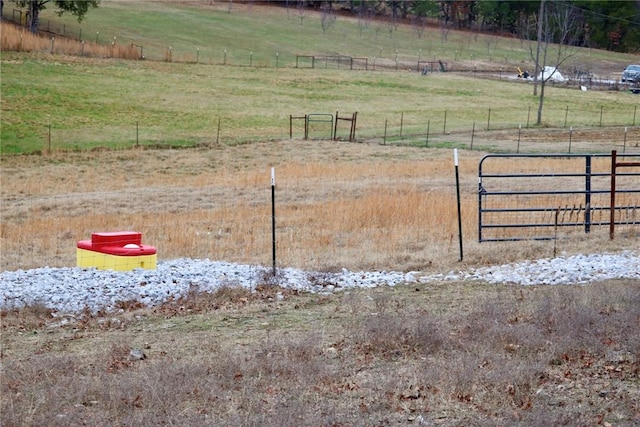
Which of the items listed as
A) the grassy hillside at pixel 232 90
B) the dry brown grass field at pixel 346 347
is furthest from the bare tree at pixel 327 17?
the dry brown grass field at pixel 346 347

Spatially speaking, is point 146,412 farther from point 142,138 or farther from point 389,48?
point 389,48

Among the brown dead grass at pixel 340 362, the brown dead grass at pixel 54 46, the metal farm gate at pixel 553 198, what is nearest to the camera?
the brown dead grass at pixel 340 362

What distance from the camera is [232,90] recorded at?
67625 millimetres

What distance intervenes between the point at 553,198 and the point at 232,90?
149ft

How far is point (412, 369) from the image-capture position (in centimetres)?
945

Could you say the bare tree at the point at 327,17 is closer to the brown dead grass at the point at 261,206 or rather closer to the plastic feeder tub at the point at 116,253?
the brown dead grass at the point at 261,206

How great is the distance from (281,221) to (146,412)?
49.6 ft

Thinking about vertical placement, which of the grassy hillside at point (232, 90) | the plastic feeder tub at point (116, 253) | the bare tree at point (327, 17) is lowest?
the plastic feeder tub at point (116, 253)

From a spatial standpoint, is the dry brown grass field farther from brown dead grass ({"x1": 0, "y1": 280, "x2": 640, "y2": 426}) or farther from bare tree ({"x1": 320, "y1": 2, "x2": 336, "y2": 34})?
bare tree ({"x1": 320, "y1": 2, "x2": 336, "y2": 34})

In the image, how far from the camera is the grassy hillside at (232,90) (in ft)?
166

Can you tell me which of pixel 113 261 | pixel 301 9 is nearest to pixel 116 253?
pixel 113 261

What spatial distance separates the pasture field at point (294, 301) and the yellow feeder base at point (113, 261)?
195 centimetres

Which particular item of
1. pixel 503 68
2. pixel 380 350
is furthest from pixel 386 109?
pixel 380 350

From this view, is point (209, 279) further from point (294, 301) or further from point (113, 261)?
point (113, 261)
